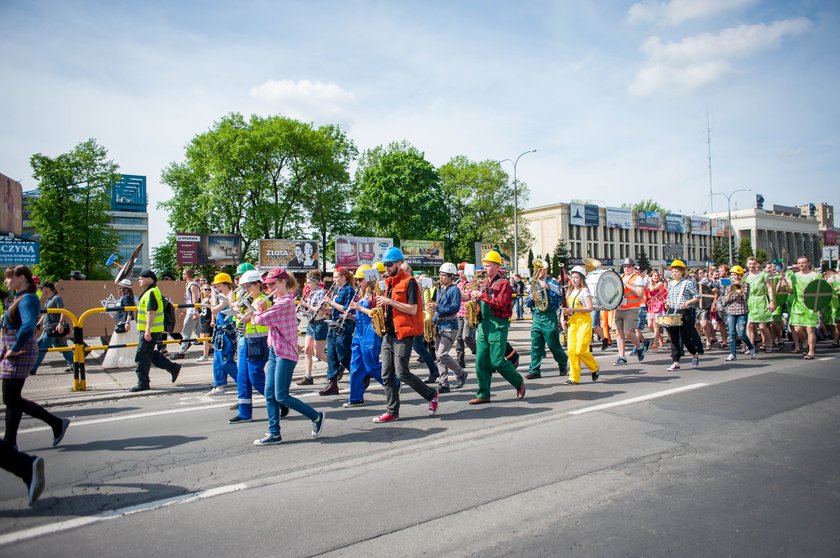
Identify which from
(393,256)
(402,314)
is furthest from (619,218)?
(402,314)

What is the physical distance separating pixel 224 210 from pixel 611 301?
39.7 m

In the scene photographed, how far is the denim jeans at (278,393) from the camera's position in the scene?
5629 millimetres

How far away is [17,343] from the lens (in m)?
4.88

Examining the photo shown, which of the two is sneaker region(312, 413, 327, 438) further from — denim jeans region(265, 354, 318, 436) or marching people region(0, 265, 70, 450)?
marching people region(0, 265, 70, 450)

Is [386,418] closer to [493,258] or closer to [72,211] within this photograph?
[493,258]

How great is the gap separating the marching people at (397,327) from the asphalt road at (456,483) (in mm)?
424

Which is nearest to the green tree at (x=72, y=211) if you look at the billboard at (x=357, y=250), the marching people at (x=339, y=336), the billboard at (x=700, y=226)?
the billboard at (x=357, y=250)

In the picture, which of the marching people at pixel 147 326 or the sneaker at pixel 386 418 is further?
the marching people at pixel 147 326

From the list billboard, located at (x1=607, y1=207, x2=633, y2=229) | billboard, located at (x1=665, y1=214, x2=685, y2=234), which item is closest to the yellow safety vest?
billboard, located at (x1=607, y1=207, x2=633, y2=229)

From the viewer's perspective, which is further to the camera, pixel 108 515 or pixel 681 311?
pixel 681 311

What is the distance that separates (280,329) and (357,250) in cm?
3626

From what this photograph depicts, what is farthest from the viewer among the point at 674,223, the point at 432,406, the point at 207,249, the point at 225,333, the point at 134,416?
the point at 674,223

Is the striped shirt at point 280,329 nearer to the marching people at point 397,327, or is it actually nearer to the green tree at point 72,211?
the marching people at point 397,327

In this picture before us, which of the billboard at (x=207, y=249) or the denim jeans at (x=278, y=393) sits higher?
the billboard at (x=207, y=249)
